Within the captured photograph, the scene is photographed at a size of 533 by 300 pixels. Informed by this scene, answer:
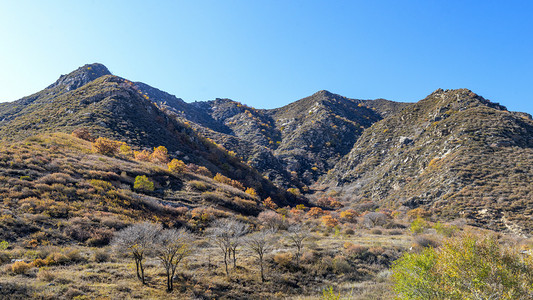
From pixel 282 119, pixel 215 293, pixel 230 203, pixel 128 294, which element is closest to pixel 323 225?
pixel 230 203

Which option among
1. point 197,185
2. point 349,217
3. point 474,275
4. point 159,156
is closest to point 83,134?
point 159,156

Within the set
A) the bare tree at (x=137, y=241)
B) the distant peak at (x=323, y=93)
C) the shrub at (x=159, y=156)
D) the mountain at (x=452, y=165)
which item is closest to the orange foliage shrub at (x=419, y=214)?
the mountain at (x=452, y=165)

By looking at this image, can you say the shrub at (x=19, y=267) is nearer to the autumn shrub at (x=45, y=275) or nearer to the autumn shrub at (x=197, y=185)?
the autumn shrub at (x=45, y=275)

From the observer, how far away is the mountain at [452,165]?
40938mm

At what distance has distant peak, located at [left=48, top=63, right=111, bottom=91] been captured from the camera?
361 feet

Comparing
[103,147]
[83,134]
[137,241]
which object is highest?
[83,134]

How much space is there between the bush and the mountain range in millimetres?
33916

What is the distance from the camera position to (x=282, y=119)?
152875mm

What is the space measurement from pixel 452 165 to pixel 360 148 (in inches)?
1848

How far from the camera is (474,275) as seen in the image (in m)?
11.0

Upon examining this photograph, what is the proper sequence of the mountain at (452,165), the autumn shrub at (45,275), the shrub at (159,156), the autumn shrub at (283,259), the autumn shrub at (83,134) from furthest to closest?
the autumn shrub at (83,134) → the shrub at (159,156) → the mountain at (452,165) → the autumn shrub at (283,259) → the autumn shrub at (45,275)

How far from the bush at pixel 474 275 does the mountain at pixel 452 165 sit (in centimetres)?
3411

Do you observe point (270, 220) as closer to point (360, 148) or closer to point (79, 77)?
point (360, 148)

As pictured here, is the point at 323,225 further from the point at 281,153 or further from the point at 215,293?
the point at 281,153
